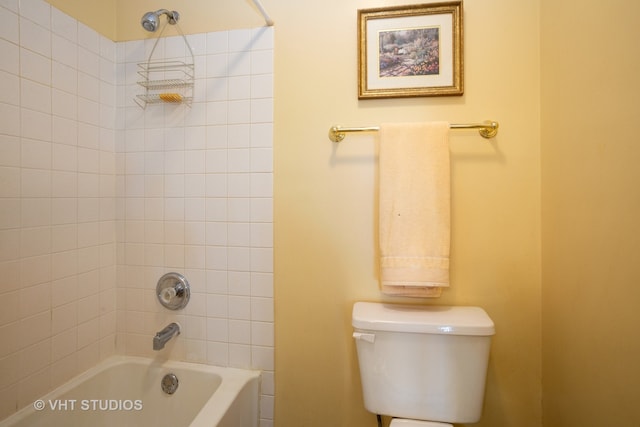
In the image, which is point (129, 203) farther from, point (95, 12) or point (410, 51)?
point (410, 51)

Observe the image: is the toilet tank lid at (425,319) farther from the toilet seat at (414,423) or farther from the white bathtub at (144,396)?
the white bathtub at (144,396)

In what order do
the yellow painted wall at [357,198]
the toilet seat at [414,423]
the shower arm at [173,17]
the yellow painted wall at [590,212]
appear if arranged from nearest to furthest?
1. the yellow painted wall at [590,212]
2. the toilet seat at [414,423]
3. the yellow painted wall at [357,198]
4. the shower arm at [173,17]

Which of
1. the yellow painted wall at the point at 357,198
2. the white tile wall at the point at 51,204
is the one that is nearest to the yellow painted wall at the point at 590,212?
the yellow painted wall at the point at 357,198

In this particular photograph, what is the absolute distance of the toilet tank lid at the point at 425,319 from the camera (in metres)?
0.87

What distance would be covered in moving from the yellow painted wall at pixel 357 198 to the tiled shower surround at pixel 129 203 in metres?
0.09

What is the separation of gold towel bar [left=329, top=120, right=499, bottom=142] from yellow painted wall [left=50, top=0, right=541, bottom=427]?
0.10 ft

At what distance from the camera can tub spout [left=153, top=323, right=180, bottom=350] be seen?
3.39 feet

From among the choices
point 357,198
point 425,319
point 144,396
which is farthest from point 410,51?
point 144,396

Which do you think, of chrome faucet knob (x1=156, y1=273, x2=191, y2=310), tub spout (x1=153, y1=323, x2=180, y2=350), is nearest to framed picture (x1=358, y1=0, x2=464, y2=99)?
chrome faucet knob (x1=156, y1=273, x2=191, y2=310)

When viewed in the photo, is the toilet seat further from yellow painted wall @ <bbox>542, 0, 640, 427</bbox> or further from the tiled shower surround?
the tiled shower surround

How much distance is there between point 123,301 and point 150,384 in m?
0.39

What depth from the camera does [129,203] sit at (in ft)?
4.07

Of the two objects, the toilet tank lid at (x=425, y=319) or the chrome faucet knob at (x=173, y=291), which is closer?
the toilet tank lid at (x=425, y=319)

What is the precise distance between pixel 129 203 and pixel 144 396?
33.9 inches
